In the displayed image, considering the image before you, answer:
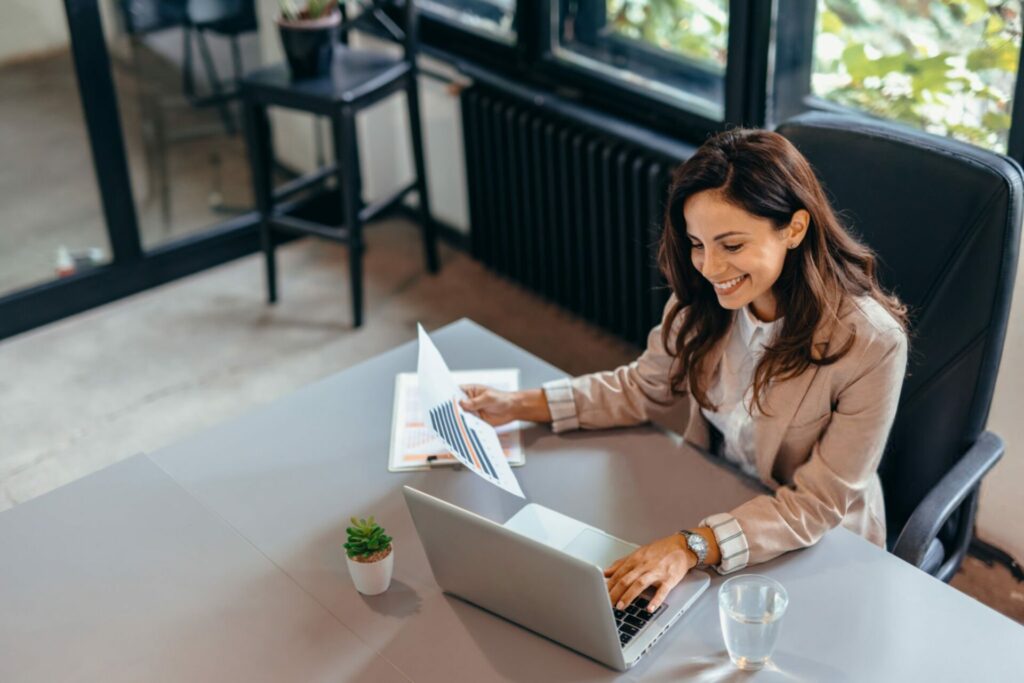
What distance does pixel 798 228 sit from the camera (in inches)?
62.6

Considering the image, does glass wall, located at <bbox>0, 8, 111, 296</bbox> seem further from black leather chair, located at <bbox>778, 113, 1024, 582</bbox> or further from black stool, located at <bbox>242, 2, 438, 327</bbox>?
black leather chair, located at <bbox>778, 113, 1024, 582</bbox>

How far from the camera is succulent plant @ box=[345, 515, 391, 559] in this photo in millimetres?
1513

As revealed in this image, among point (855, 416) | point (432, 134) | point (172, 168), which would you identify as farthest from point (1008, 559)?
point (172, 168)

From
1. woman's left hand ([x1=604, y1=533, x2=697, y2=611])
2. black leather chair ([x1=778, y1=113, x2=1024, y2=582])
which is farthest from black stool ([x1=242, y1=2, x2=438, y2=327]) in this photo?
woman's left hand ([x1=604, y1=533, x2=697, y2=611])

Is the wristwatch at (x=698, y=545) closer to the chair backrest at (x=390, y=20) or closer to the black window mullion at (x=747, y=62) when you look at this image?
the black window mullion at (x=747, y=62)

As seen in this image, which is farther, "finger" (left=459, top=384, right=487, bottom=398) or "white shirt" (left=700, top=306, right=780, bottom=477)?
"finger" (left=459, top=384, right=487, bottom=398)

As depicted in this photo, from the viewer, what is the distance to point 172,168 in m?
3.80

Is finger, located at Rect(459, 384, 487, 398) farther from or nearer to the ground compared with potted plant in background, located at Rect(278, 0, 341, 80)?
nearer to the ground

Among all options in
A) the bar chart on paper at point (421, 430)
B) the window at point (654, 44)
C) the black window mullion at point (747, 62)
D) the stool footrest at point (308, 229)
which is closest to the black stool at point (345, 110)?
the stool footrest at point (308, 229)

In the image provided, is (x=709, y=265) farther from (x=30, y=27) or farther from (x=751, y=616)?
(x=30, y=27)

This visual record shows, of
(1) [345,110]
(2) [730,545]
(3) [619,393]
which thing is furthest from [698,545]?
(1) [345,110]

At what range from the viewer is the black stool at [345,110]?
3.23 m

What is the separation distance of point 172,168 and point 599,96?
5.13ft

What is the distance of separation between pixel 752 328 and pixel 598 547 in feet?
1.44
